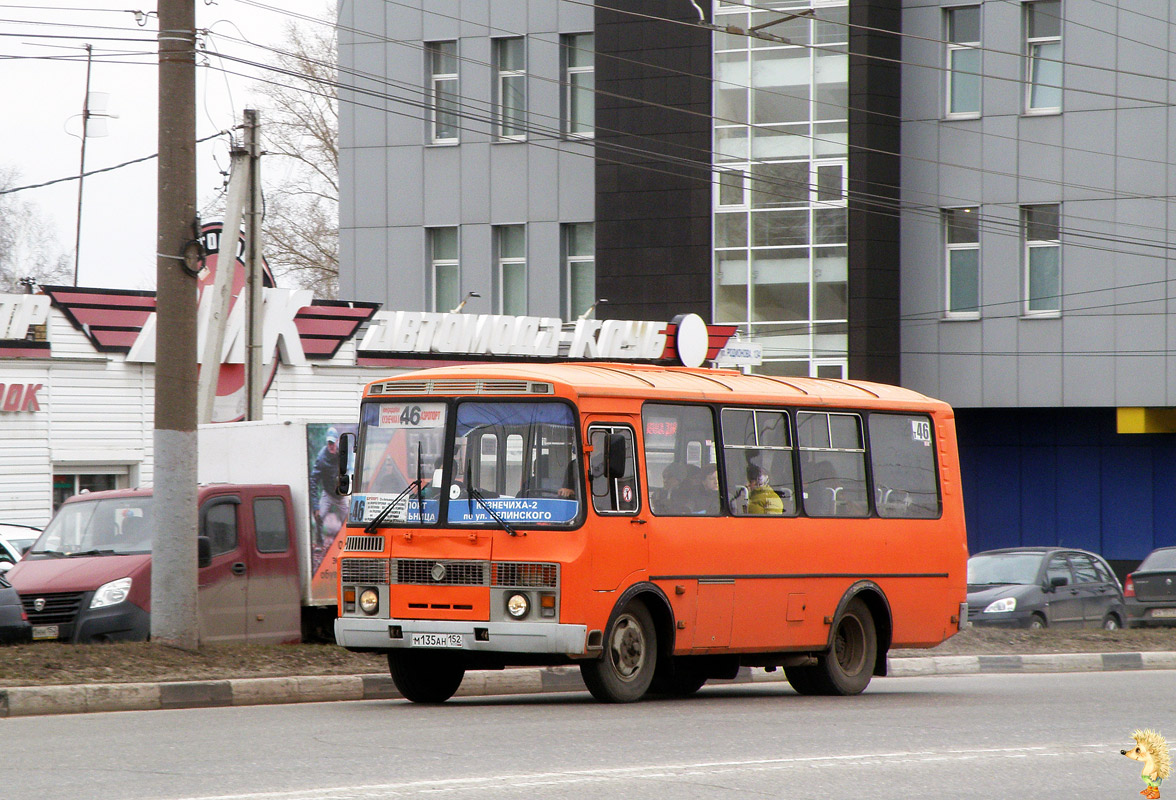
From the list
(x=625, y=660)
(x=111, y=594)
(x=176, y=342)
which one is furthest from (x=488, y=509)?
(x=111, y=594)

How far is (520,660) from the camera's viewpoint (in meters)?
11.9

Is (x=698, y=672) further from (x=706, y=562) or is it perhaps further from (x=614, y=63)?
(x=614, y=63)

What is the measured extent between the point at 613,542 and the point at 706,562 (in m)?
1.15

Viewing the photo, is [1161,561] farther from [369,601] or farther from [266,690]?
[266,690]

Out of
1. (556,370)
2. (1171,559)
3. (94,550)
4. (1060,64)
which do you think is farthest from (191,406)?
(1060,64)

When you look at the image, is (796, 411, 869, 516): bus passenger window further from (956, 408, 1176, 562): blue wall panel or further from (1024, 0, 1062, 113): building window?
(956, 408, 1176, 562): blue wall panel

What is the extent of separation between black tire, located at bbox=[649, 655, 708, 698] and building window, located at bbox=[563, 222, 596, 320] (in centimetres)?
2466

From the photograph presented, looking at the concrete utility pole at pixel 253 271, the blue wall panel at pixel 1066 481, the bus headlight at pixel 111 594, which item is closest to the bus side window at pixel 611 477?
the bus headlight at pixel 111 594

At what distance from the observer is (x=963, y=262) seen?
1416 inches

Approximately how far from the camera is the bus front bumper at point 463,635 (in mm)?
11531

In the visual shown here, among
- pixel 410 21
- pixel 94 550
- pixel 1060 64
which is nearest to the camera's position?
pixel 94 550

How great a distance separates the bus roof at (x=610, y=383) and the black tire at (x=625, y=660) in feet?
5.51

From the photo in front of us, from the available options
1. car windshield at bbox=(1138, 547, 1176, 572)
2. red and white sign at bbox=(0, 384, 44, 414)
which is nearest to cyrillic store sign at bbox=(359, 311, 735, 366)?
red and white sign at bbox=(0, 384, 44, 414)

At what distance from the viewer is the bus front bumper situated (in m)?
11.5
